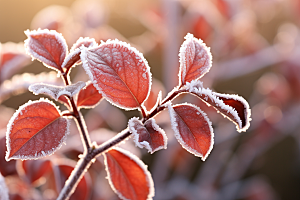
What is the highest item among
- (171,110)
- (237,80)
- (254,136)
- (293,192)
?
(237,80)

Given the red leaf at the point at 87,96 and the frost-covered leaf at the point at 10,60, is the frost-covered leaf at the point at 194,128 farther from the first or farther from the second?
the frost-covered leaf at the point at 10,60

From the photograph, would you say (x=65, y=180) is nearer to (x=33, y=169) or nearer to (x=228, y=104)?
(x=33, y=169)

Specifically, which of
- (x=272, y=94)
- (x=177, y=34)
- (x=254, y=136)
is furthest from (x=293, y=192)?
(x=177, y=34)

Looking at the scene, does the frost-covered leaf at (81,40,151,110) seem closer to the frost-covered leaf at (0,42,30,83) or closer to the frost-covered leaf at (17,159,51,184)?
the frost-covered leaf at (17,159,51,184)

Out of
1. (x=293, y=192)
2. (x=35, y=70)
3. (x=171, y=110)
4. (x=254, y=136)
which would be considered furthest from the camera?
(x=35, y=70)

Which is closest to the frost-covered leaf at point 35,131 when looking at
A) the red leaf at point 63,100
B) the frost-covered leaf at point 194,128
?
the red leaf at point 63,100

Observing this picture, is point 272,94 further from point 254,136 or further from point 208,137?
point 208,137
